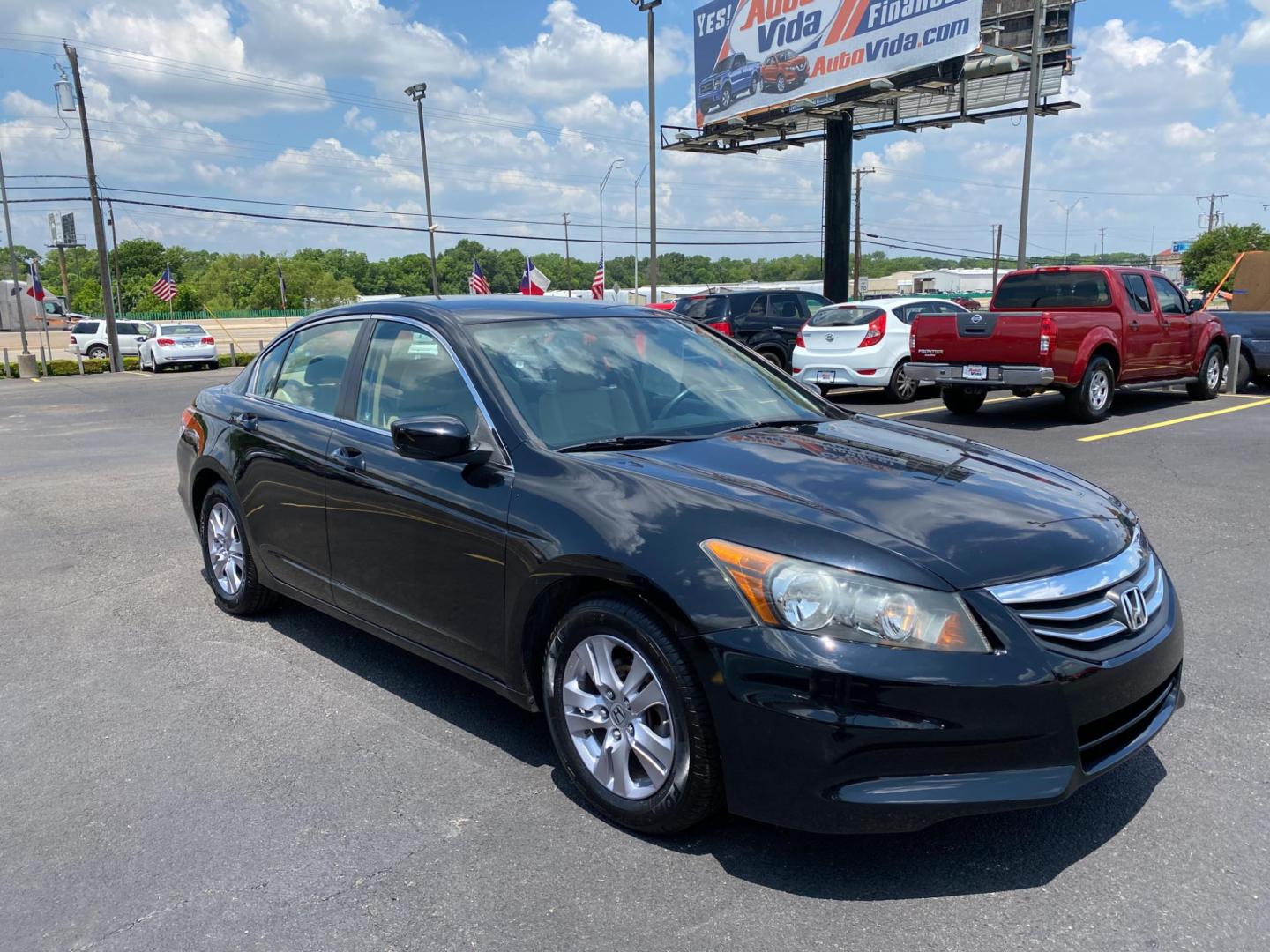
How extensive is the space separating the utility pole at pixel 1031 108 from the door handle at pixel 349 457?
2513 cm

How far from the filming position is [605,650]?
9.89 feet

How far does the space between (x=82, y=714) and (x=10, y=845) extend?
1045 millimetres

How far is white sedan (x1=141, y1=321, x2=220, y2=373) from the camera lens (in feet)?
101

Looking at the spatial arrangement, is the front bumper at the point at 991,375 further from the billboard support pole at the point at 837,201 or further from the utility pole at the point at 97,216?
the utility pole at the point at 97,216

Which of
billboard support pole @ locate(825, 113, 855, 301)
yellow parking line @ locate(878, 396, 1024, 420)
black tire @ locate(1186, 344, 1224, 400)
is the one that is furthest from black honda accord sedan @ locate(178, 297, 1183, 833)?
billboard support pole @ locate(825, 113, 855, 301)

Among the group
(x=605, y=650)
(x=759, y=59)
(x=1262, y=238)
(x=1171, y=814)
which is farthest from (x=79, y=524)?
(x=1262, y=238)

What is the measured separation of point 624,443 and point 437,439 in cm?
66

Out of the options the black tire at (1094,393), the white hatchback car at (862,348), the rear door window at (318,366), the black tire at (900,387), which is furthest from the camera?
the black tire at (900,387)

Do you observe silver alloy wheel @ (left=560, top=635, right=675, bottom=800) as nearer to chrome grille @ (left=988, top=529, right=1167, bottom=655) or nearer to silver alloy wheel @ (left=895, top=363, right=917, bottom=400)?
chrome grille @ (left=988, top=529, right=1167, bottom=655)

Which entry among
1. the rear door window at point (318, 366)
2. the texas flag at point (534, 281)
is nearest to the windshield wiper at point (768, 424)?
the rear door window at point (318, 366)

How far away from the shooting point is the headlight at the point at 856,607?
2.54 meters

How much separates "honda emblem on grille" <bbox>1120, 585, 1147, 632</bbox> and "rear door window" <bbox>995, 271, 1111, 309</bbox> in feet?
34.1

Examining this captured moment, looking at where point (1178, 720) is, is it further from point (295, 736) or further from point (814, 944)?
point (295, 736)

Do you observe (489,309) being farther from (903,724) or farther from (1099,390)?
(1099,390)
